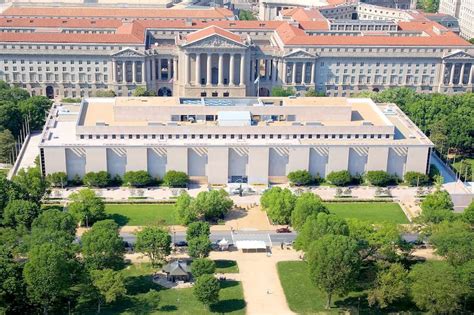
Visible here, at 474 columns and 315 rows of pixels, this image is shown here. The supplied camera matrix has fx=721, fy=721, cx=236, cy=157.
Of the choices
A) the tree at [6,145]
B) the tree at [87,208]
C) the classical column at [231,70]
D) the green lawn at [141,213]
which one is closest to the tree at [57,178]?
the green lawn at [141,213]

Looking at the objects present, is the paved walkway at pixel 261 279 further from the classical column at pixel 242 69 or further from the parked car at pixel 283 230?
the classical column at pixel 242 69

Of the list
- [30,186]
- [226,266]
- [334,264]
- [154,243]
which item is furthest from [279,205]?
[30,186]

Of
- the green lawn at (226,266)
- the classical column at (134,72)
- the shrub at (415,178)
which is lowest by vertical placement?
the green lawn at (226,266)

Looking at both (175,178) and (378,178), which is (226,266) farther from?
(378,178)

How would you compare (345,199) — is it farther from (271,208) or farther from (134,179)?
(134,179)

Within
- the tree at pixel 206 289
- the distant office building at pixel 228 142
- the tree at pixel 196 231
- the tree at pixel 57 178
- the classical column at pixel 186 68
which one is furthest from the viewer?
the classical column at pixel 186 68

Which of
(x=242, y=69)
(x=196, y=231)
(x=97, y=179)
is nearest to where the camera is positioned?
(x=196, y=231)

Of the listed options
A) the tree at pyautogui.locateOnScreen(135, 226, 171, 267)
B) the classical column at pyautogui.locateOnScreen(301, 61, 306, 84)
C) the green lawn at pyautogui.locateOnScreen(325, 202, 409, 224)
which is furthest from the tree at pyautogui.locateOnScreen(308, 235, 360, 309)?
the classical column at pyautogui.locateOnScreen(301, 61, 306, 84)

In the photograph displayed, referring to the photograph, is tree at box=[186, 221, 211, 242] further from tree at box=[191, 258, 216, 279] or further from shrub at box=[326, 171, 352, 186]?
shrub at box=[326, 171, 352, 186]
